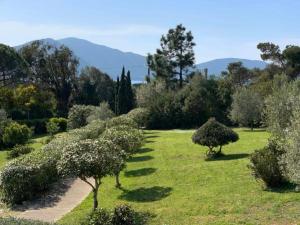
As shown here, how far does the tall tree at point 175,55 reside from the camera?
80.9 meters

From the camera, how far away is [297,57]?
254ft

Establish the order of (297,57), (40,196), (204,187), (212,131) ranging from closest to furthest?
(204,187), (40,196), (212,131), (297,57)

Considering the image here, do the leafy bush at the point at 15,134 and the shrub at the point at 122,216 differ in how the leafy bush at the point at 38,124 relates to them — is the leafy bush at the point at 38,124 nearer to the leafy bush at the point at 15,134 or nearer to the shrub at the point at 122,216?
the leafy bush at the point at 15,134

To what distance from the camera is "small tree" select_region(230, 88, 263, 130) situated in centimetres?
5321

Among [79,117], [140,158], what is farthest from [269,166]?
[79,117]

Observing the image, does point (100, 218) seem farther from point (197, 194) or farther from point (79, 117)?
point (79, 117)

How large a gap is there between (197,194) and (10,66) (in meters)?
66.2

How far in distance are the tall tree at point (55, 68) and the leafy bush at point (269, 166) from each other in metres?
67.5

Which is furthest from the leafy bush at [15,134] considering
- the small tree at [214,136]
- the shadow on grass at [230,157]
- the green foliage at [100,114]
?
the shadow on grass at [230,157]

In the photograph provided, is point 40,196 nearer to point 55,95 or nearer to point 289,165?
point 289,165

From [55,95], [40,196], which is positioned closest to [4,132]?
[40,196]

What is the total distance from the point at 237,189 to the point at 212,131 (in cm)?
1042

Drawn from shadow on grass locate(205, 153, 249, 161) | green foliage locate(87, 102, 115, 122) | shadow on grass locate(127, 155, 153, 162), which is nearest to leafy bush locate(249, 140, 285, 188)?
shadow on grass locate(205, 153, 249, 161)

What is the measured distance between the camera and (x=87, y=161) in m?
19.8
